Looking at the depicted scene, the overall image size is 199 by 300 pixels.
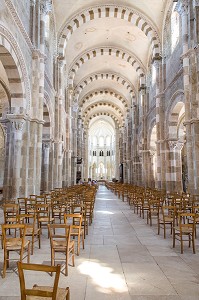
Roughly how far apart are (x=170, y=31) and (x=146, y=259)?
61.9 feet

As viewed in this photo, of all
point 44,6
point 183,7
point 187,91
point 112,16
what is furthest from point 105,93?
point 187,91

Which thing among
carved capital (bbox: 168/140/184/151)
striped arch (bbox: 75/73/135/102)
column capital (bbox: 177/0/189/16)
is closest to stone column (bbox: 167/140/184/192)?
carved capital (bbox: 168/140/184/151)

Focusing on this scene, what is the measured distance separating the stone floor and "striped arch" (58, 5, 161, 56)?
61.9 feet

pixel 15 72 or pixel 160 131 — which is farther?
pixel 160 131

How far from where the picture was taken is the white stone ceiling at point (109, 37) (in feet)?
68.4

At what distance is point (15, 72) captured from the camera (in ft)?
40.2

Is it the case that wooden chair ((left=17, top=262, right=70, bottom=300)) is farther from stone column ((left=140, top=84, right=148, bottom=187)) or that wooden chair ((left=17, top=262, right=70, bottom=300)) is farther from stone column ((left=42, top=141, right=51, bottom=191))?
stone column ((left=140, top=84, right=148, bottom=187))

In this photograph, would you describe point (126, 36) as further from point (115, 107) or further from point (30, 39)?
point (115, 107)

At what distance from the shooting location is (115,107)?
4719 centimetres

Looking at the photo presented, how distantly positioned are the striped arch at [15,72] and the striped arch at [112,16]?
10.1 meters

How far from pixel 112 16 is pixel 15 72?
13.3 m

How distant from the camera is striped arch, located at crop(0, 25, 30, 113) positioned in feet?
35.2

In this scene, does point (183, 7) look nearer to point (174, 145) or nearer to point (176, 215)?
point (174, 145)

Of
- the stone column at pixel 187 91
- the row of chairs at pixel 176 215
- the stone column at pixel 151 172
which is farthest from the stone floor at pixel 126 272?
the stone column at pixel 151 172
